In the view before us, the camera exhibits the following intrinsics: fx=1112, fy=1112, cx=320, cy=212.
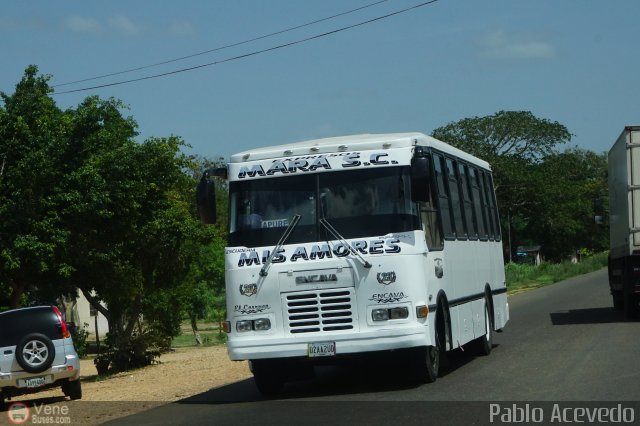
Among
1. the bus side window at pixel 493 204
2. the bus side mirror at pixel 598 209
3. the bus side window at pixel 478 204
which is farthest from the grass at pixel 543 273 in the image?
the bus side window at pixel 478 204

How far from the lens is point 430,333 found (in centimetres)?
1352

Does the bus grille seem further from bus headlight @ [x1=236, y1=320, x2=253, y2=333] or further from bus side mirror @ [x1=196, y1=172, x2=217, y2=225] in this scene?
bus side mirror @ [x1=196, y1=172, x2=217, y2=225]

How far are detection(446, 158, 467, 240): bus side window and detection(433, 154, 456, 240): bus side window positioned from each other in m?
0.35

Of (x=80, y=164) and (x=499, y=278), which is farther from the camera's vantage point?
(x=80, y=164)

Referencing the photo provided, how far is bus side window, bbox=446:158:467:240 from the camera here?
1606 centimetres

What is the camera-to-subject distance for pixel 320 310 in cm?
1343

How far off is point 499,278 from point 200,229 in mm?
12518

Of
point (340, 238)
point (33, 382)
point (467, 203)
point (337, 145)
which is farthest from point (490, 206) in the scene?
point (33, 382)

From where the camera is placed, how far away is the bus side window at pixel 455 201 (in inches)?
632

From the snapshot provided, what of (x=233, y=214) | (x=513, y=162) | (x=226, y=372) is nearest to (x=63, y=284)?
(x=226, y=372)

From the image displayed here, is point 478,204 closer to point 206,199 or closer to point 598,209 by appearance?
point 206,199

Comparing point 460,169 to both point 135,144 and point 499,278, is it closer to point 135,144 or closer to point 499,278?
point 499,278

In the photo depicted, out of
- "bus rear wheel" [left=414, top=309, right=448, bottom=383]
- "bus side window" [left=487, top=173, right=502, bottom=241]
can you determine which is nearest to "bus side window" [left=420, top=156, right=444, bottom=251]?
"bus rear wheel" [left=414, top=309, right=448, bottom=383]

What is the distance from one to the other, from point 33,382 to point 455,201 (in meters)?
7.07
